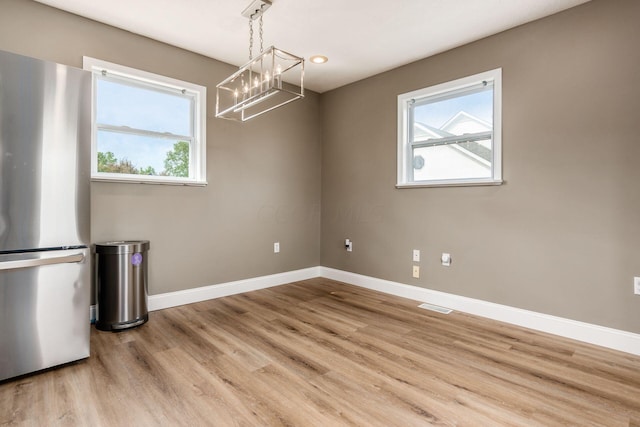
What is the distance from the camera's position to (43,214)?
1.98 meters

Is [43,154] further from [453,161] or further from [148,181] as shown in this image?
[453,161]

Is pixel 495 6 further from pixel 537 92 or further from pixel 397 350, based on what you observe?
pixel 397 350

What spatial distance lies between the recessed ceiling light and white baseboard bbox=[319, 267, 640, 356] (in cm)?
255

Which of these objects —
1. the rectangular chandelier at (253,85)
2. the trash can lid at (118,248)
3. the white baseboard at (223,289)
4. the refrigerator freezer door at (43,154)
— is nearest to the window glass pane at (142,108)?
the rectangular chandelier at (253,85)

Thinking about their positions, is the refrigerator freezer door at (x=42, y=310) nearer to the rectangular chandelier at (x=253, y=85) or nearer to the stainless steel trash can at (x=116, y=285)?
the stainless steel trash can at (x=116, y=285)

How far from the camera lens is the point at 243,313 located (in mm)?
3111

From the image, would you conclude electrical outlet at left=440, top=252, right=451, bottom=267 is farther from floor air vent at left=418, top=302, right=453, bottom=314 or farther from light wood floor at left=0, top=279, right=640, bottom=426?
light wood floor at left=0, top=279, right=640, bottom=426

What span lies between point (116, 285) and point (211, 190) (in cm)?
131

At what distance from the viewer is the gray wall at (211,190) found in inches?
106

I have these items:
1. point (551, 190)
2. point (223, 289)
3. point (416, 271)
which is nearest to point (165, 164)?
point (223, 289)

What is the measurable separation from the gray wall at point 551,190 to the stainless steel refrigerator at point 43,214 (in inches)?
115

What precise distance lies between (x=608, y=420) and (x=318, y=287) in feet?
9.43

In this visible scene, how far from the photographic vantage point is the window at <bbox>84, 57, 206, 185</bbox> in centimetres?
289

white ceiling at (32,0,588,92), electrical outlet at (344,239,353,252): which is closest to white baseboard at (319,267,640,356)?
electrical outlet at (344,239,353,252)
